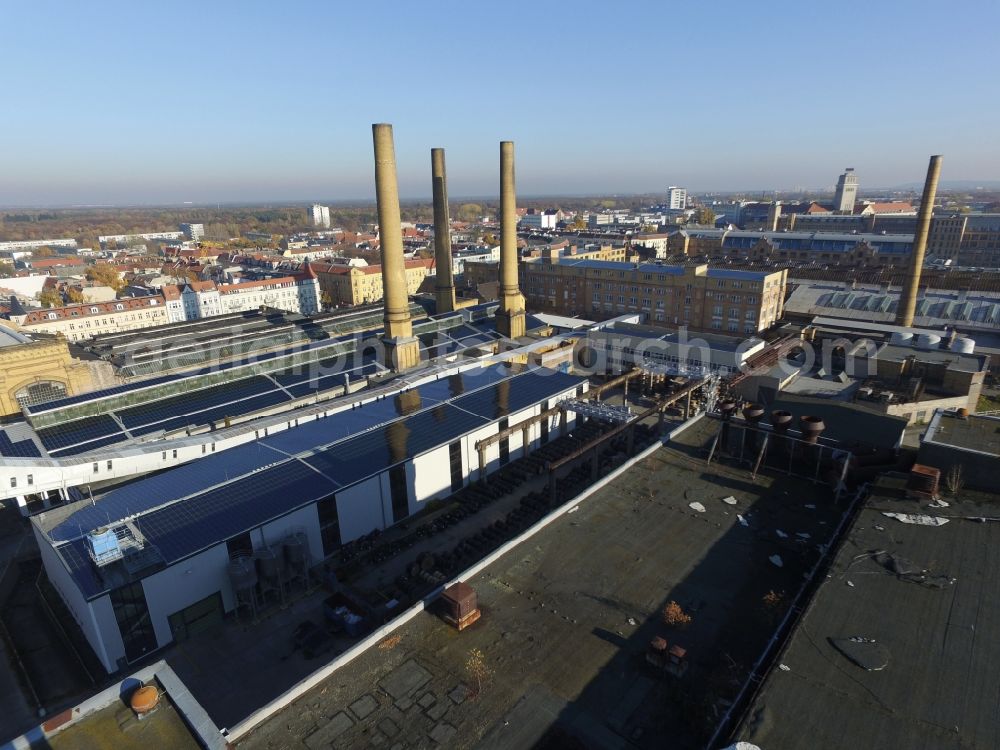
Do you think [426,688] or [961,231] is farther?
[961,231]

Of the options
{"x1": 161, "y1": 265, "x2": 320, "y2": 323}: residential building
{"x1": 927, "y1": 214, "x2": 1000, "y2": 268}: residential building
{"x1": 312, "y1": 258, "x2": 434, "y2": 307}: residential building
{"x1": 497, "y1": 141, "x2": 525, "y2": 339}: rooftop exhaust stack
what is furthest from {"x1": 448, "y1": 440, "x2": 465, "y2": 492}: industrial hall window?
{"x1": 927, "y1": 214, "x2": 1000, "y2": 268}: residential building

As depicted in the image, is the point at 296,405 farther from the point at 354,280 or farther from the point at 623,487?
the point at 354,280

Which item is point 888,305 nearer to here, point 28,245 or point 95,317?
point 95,317

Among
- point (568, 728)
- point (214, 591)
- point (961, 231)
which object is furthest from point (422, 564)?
point (961, 231)

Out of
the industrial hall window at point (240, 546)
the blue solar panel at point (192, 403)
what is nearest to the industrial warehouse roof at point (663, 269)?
the blue solar panel at point (192, 403)

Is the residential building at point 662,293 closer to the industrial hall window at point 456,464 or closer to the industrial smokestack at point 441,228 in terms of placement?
the industrial smokestack at point 441,228

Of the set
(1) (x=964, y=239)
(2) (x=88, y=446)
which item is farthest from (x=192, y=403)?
(1) (x=964, y=239)

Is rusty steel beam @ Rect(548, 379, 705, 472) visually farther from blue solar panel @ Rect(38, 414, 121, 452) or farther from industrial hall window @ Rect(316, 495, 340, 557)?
blue solar panel @ Rect(38, 414, 121, 452)
